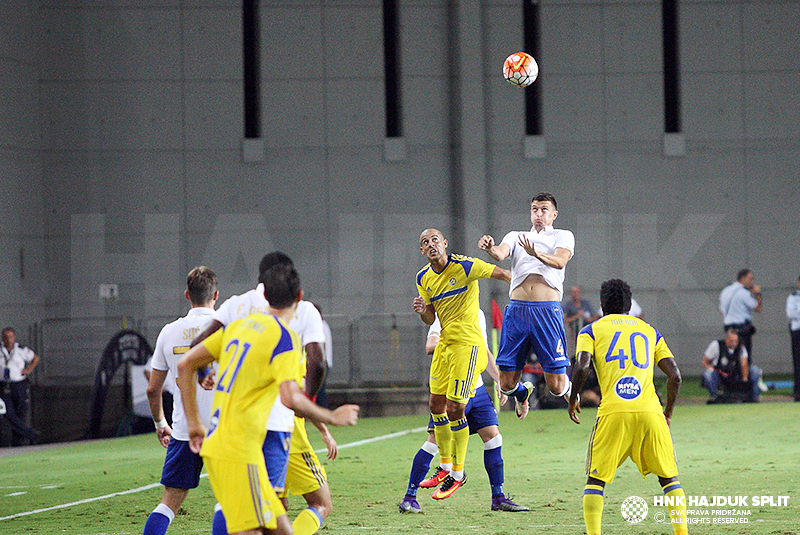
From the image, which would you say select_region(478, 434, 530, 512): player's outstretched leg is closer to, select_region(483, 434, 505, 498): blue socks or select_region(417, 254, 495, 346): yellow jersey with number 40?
select_region(483, 434, 505, 498): blue socks

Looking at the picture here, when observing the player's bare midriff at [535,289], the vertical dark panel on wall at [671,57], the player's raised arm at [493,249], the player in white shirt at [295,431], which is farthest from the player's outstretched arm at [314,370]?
the vertical dark panel on wall at [671,57]

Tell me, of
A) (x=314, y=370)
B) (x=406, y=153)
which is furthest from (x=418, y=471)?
(x=406, y=153)

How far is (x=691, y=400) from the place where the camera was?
22.3 meters

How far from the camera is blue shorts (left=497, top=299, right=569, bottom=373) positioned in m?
10.8

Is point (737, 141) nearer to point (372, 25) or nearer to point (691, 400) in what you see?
point (691, 400)

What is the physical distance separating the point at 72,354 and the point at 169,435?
18.7 m

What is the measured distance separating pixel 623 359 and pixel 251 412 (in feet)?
9.96

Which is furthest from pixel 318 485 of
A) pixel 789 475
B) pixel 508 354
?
→ pixel 789 475

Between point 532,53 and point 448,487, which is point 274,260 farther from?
point 532,53

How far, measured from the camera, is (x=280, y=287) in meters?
5.52

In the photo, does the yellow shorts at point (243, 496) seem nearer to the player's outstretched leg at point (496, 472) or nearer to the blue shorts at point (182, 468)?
the blue shorts at point (182, 468)

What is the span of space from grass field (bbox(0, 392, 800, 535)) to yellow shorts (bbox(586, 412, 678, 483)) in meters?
1.56

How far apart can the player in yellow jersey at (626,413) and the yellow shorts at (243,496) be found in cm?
269

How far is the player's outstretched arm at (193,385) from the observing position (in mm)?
5609
